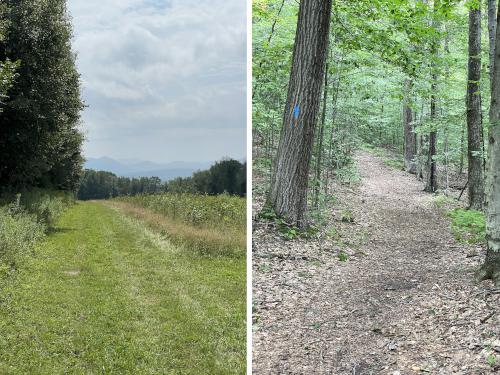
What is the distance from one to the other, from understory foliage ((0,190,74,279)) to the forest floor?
1.14 metres

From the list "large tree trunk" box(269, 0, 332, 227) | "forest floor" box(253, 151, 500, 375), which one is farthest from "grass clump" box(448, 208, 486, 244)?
"large tree trunk" box(269, 0, 332, 227)

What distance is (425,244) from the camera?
2.99 meters

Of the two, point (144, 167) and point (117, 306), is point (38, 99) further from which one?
point (117, 306)

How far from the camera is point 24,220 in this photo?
2.14m

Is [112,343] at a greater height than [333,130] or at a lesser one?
lesser

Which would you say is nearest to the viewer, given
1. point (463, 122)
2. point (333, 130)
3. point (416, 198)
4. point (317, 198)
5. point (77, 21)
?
point (77, 21)

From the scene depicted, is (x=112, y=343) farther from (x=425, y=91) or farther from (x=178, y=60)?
(x=425, y=91)

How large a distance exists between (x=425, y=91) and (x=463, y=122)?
1.28ft

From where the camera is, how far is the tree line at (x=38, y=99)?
2.21 metres

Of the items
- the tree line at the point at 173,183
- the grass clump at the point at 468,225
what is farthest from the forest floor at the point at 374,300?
the tree line at the point at 173,183

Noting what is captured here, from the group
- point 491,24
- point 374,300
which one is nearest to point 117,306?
point 374,300

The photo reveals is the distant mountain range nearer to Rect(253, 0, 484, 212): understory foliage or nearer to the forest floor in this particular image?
the forest floor

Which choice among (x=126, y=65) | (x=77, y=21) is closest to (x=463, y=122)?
(x=126, y=65)

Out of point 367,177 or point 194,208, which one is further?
point 367,177
